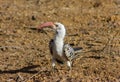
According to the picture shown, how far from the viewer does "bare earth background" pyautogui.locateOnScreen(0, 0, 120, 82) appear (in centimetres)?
877

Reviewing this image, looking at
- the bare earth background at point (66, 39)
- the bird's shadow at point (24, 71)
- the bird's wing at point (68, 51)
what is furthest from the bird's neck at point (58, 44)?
the bird's shadow at point (24, 71)

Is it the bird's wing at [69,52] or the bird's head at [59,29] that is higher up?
the bird's head at [59,29]

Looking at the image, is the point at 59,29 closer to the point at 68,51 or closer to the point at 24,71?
the point at 68,51

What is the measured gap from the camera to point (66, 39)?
10922mm

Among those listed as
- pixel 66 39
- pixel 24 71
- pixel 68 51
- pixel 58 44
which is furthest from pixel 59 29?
pixel 66 39

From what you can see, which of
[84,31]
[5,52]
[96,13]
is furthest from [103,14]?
[5,52]

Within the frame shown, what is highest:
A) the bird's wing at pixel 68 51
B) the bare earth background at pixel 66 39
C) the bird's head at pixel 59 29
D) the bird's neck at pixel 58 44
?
the bird's head at pixel 59 29

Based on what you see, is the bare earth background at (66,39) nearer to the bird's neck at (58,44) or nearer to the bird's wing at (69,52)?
the bird's wing at (69,52)

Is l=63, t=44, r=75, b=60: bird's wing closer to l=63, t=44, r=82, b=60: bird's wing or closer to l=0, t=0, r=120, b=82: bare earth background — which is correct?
l=63, t=44, r=82, b=60: bird's wing

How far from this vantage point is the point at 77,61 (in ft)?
30.9

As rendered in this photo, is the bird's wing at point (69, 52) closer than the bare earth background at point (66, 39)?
Yes

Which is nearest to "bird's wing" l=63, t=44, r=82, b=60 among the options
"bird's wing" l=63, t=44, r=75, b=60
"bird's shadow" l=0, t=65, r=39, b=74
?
Answer: "bird's wing" l=63, t=44, r=75, b=60

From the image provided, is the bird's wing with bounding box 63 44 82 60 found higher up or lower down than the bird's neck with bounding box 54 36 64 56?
lower down

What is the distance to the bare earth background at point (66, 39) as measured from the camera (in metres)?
8.77
